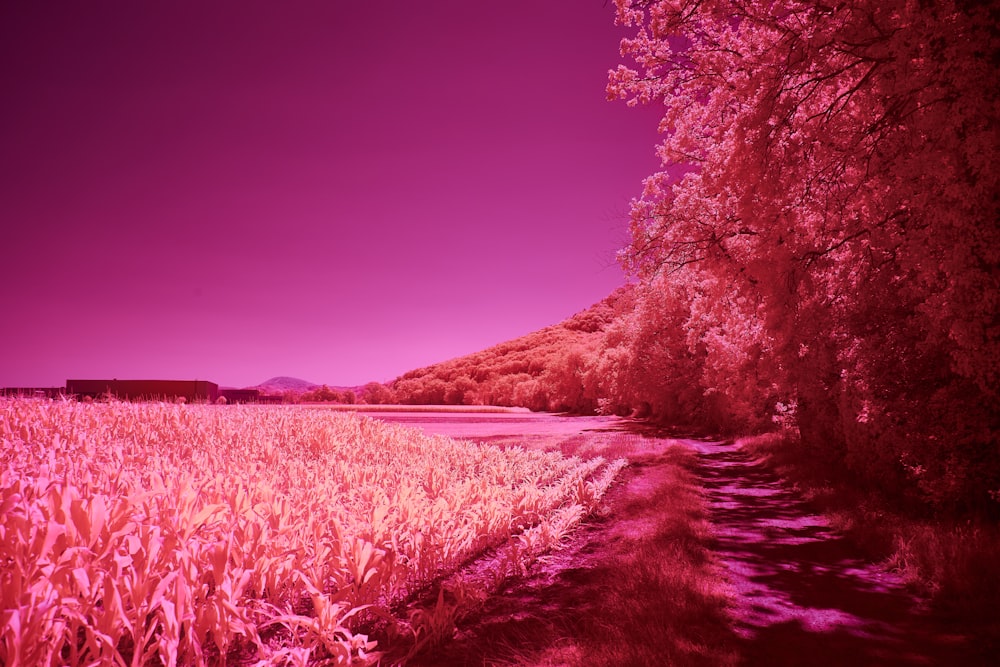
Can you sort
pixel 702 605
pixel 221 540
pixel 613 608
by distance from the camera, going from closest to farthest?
pixel 221 540 → pixel 613 608 → pixel 702 605

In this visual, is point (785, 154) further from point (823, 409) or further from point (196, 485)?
point (196, 485)

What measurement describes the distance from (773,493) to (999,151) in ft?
32.0

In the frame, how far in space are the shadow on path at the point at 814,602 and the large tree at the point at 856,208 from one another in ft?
8.35

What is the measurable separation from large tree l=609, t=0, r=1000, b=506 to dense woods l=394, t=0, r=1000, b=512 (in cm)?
4

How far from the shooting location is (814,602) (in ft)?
19.5

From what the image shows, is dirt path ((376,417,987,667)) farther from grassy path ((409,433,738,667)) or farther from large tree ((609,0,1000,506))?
large tree ((609,0,1000,506))

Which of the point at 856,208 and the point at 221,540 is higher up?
the point at 856,208

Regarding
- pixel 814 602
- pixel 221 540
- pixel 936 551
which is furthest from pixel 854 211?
pixel 221 540

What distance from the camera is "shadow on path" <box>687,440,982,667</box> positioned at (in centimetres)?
473

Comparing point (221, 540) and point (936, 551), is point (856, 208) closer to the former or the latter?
point (936, 551)

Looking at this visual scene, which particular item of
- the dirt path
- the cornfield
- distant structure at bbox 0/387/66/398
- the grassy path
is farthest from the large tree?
distant structure at bbox 0/387/66/398

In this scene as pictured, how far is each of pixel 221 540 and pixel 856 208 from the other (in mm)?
13080

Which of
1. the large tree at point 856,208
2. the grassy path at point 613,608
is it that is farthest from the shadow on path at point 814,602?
the large tree at point 856,208

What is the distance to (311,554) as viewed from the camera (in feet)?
17.7
